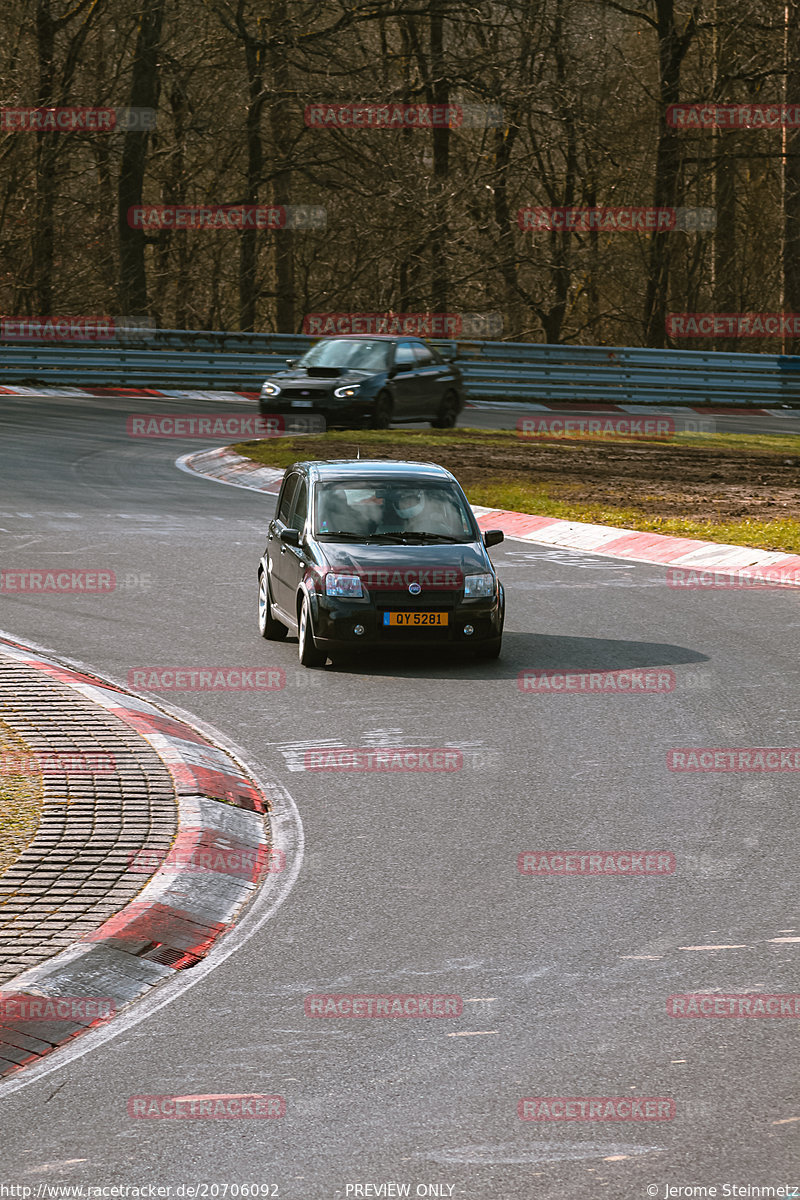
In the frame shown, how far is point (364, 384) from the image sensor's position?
95.5ft

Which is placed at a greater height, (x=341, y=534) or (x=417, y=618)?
(x=341, y=534)

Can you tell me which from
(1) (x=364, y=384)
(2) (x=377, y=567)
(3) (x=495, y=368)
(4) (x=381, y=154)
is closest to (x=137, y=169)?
(4) (x=381, y=154)

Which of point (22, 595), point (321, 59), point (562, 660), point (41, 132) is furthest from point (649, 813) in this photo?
point (321, 59)

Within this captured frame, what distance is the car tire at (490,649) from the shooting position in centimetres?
1290

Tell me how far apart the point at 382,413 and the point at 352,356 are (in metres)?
1.43

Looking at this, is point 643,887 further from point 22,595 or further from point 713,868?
point 22,595

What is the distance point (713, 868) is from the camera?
24.9ft
